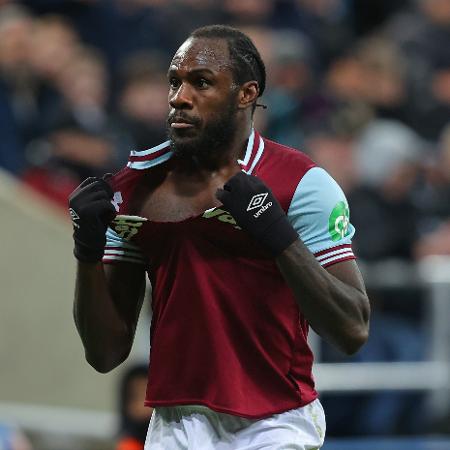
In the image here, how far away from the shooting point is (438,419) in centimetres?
732

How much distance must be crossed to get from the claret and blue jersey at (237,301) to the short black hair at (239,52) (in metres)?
0.25

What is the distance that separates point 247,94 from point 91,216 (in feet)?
1.81

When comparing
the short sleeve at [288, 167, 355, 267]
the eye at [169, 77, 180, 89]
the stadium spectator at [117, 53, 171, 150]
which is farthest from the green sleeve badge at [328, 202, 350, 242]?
the stadium spectator at [117, 53, 171, 150]

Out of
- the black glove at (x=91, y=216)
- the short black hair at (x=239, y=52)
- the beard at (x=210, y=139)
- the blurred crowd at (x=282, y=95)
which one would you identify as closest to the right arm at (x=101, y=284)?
the black glove at (x=91, y=216)

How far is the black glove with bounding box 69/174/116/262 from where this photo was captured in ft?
11.0

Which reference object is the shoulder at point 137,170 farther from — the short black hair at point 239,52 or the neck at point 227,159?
the short black hair at point 239,52

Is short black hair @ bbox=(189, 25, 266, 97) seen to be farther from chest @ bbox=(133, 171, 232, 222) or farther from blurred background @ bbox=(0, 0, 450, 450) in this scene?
blurred background @ bbox=(0, 0, 450, 450)

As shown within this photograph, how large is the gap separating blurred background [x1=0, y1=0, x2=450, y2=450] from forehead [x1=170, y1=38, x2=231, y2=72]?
2.89 meters

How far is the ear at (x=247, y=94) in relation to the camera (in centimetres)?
345

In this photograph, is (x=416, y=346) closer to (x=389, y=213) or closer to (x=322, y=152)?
(x=389, y=213)

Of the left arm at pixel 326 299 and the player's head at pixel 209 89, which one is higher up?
the player's head at pixel 209 89

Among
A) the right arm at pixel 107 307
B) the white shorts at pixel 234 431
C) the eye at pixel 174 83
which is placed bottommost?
the white shorts at pixel 234 431

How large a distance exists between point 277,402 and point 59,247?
158 inches

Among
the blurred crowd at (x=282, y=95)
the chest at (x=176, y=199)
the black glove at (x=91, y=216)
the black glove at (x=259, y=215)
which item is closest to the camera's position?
the black glove at (x=259, y=215)
